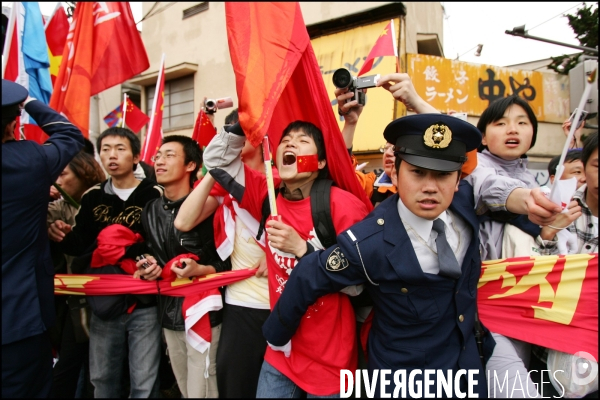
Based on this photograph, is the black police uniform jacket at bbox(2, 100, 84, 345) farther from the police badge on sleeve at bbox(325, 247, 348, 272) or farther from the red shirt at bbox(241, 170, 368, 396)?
the police badge on sleeve at bbox(325, 247, 348, 272)

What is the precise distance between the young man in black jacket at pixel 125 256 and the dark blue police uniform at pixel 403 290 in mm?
1690

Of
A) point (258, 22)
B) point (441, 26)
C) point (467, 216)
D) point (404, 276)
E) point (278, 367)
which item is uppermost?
point (441, 26)

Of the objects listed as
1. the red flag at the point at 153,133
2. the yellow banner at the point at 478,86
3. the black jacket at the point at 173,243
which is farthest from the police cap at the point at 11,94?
the yellow banner at the point at 478,86

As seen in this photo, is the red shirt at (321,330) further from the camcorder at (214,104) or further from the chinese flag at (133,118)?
the chinese flag at (133,118)

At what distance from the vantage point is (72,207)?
11.8 ft

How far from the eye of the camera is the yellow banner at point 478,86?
856 cm

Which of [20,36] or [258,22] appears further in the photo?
[20,36]

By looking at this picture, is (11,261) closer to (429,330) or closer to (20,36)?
(429,330)

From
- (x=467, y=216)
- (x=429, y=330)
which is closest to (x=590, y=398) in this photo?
(x=429, y=330)

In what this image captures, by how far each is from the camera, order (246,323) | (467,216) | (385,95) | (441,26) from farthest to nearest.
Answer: (441,26), (385,95), (246,323), (467,216)

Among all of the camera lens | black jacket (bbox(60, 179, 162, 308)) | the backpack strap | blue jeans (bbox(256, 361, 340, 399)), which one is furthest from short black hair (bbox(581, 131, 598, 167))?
black jacket (bbox(60, 179, 162, 308))

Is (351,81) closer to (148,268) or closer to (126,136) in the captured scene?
(148,268)

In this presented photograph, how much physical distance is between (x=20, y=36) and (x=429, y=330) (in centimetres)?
445

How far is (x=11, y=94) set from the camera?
2.12 m
